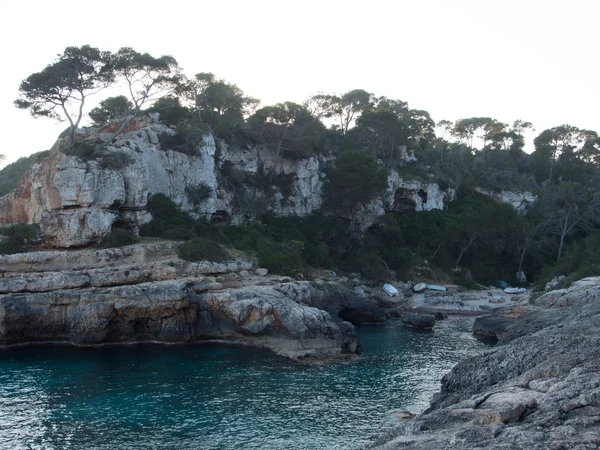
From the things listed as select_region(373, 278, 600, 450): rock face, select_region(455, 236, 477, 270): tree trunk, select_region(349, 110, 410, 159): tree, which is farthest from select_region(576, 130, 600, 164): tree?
select_region(373, 278, 600, 450): rock face

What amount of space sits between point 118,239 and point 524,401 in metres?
28.4

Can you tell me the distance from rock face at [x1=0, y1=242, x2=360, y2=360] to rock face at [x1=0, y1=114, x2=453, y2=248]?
444 cm

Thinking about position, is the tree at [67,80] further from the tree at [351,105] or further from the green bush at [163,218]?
the tree at [351,105]

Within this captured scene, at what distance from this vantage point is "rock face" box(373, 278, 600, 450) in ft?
33.0

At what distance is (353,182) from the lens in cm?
5041

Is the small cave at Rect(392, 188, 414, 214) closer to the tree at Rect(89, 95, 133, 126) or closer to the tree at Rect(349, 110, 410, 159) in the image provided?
the tree at Rect(349, 110, 410, 159)

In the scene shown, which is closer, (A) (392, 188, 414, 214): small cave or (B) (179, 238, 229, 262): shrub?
(B) (179, 238, 229, 262): shrub

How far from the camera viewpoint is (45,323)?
95.9 feet

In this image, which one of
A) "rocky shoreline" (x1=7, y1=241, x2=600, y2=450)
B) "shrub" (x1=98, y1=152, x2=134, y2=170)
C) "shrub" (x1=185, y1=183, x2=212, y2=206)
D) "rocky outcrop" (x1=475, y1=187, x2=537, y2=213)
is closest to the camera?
"rocky shoreline" (x1=7, y1=241, x2=600, y2=450)

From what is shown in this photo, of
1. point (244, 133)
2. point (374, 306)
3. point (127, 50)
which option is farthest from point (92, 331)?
point (244, 133)

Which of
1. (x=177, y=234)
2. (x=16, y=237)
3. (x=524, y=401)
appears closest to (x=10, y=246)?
(x=16, y=237)

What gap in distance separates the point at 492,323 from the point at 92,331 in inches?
927

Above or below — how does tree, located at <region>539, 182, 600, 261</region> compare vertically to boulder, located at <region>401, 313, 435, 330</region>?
above

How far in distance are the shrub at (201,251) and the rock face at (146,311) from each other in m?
2.07
